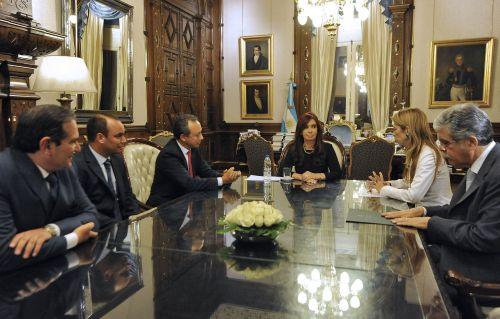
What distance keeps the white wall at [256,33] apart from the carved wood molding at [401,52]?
182cm

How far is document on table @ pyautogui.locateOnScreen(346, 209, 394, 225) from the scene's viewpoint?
2.09 meters

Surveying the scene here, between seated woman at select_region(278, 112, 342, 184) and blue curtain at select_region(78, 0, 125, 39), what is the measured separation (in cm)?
255

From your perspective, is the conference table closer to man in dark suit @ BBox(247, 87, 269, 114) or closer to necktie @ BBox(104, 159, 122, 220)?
necktie @ BBox(104, 159, 122, 220)

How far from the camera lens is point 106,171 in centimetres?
263

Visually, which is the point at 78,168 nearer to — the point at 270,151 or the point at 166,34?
the point at 270,151

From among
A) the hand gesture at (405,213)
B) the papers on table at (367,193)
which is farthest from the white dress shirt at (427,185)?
the hand gesture at (405,213)

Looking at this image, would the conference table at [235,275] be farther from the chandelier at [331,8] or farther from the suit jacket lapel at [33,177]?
the chandelier at [331,8]

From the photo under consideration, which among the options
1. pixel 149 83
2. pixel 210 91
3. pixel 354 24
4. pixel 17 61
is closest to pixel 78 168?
pixel 17 61

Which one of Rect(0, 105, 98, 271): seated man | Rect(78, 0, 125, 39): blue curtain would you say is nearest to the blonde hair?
Rect(0, 105, 98, 271): seated man

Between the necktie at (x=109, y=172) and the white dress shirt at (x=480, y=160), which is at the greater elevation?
the white dress shirt at (x=480, y=160)

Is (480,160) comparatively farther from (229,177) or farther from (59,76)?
(59,76)

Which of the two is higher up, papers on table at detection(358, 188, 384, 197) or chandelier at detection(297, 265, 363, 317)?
papers on table at detection(358, 188, 384, 197)

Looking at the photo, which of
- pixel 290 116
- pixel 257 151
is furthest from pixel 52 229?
pixel 290 116

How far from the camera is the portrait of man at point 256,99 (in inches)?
316
